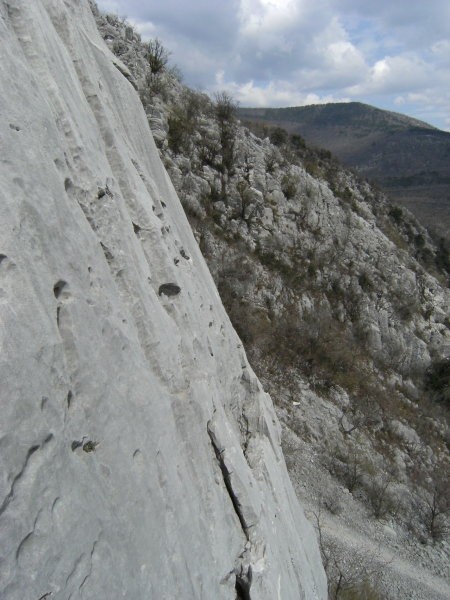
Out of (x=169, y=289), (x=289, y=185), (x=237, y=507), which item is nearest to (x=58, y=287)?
(x=169, y=289)

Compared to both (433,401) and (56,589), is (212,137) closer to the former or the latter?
(433,401)

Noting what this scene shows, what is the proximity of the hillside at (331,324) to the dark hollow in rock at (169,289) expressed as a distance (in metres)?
10.1

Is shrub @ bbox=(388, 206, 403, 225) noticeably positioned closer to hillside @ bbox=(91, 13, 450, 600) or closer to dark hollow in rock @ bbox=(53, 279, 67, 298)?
hillside @ bbox=(91, 13, 450, 600)

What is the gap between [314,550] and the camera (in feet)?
32.0

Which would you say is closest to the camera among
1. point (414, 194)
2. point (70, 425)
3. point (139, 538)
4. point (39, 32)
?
point (70, 425)

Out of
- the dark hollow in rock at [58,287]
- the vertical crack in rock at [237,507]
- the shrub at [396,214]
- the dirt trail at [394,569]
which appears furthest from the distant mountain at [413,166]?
the dark hollow in rock at [58,287]

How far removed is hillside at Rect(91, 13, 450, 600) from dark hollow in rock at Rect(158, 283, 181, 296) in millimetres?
10122

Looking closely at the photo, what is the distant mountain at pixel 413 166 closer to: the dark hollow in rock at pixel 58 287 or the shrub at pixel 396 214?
the shrub at pixel 396 214

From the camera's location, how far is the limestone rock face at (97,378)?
3047 millimetres

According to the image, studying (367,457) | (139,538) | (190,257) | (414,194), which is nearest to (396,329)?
(367,457)

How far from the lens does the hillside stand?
48.0 ft

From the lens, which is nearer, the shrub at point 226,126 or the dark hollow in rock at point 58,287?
the dark hollow in rock at point 58,287

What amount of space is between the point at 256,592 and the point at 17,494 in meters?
4.41

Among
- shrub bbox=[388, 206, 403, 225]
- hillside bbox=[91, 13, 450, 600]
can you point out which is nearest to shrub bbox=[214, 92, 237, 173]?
hillside bbox=[91, 13, 450, 600]
